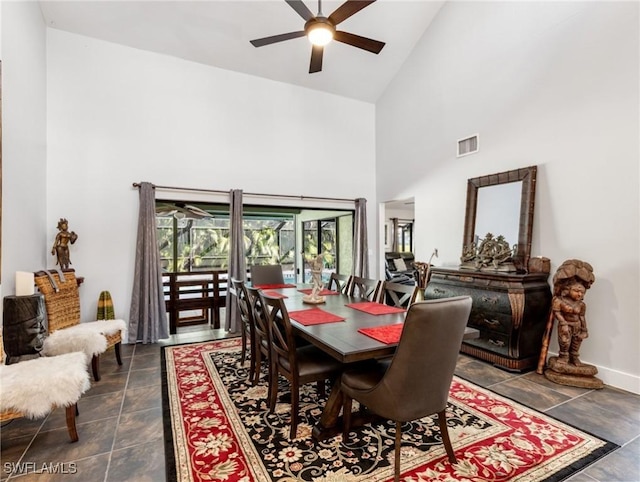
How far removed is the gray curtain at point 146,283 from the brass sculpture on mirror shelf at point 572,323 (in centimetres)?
466

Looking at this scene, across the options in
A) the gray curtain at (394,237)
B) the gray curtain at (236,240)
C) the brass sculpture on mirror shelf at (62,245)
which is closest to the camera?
the brass sculpture on mirror shelf at (62,245)

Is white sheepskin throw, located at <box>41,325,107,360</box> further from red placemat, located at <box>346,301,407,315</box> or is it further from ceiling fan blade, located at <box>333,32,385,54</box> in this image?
ceiling fan blade, located at <box>333,32,385,54</box>

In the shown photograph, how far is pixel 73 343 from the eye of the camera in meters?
2.81

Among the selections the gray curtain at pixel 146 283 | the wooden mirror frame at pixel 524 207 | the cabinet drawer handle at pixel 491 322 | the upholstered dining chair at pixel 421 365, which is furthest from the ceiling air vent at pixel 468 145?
the gray curtain at pixel 146 283

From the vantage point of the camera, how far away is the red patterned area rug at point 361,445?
183cm

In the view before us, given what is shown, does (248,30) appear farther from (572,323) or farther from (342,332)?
(572,323)

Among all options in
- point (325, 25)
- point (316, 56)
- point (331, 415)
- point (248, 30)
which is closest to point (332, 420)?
point (331, 415)

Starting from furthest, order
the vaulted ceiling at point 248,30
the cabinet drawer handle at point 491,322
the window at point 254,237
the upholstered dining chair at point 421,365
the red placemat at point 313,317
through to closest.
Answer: the window at point 254,237 < the vaulted ceiling at point 248,30 < the cabinet drawer handle at point 491,322 < the red placemat at point 313,317 < the upholstered dining chair at point 421,365

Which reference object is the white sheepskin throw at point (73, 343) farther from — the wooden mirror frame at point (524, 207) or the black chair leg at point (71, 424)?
the wooden mirror frame at point (524, 207)

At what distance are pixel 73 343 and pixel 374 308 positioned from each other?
2.64 metres

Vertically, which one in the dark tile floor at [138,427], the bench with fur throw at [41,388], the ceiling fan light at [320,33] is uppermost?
the ceiling fan light at [320,33]

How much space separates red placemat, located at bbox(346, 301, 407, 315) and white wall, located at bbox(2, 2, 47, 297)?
2.92 metres

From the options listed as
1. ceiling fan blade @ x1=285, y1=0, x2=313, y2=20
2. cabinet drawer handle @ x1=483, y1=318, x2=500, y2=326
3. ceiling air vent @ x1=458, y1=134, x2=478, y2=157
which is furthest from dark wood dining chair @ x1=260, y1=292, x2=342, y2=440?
ceiling air vent @ x1=458, y1=134, x2=478, y2=157

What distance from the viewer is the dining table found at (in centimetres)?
Answer: 177
